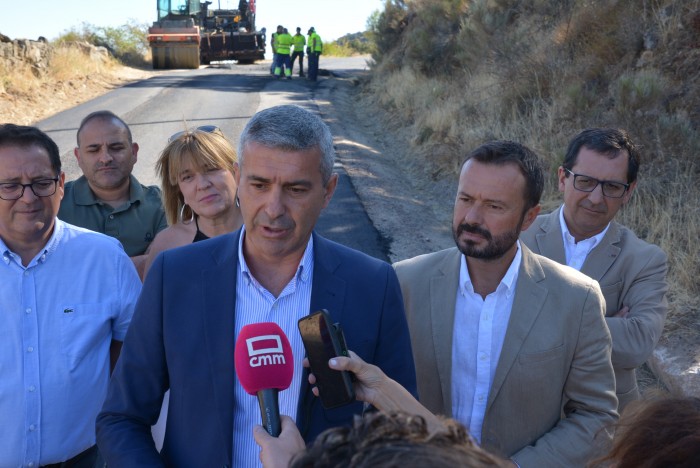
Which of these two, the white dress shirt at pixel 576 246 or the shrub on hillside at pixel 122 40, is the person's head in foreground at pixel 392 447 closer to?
the white dress shirt at pixel 576 246

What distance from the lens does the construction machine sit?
27797 mm

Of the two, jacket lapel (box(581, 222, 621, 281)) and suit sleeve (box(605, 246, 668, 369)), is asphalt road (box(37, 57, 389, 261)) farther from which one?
suit sleeve (box(605, 246, 668, 369))

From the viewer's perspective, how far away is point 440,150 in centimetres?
1184

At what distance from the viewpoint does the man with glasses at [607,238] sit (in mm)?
3268

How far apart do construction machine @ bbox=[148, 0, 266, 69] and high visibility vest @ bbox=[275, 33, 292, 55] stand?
4812mm

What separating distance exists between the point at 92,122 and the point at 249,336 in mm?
3067

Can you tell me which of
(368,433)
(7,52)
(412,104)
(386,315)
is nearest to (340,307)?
(386,315)

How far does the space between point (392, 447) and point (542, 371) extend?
65.5 inches

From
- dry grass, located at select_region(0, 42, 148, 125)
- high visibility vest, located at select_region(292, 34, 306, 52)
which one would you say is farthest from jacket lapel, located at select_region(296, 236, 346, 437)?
high visibility vest, located at select_region(292, 34, 306, 52)

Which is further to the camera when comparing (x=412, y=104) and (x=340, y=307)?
(x=412, y=104)

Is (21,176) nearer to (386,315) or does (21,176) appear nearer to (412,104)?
(386,315)

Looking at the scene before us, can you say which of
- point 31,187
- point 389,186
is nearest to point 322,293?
point 31,187

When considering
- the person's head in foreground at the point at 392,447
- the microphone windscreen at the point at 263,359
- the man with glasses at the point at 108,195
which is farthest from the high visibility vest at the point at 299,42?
the person's head in foreground at the point at 392,447

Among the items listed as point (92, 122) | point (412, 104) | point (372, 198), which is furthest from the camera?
point (412, 104)
